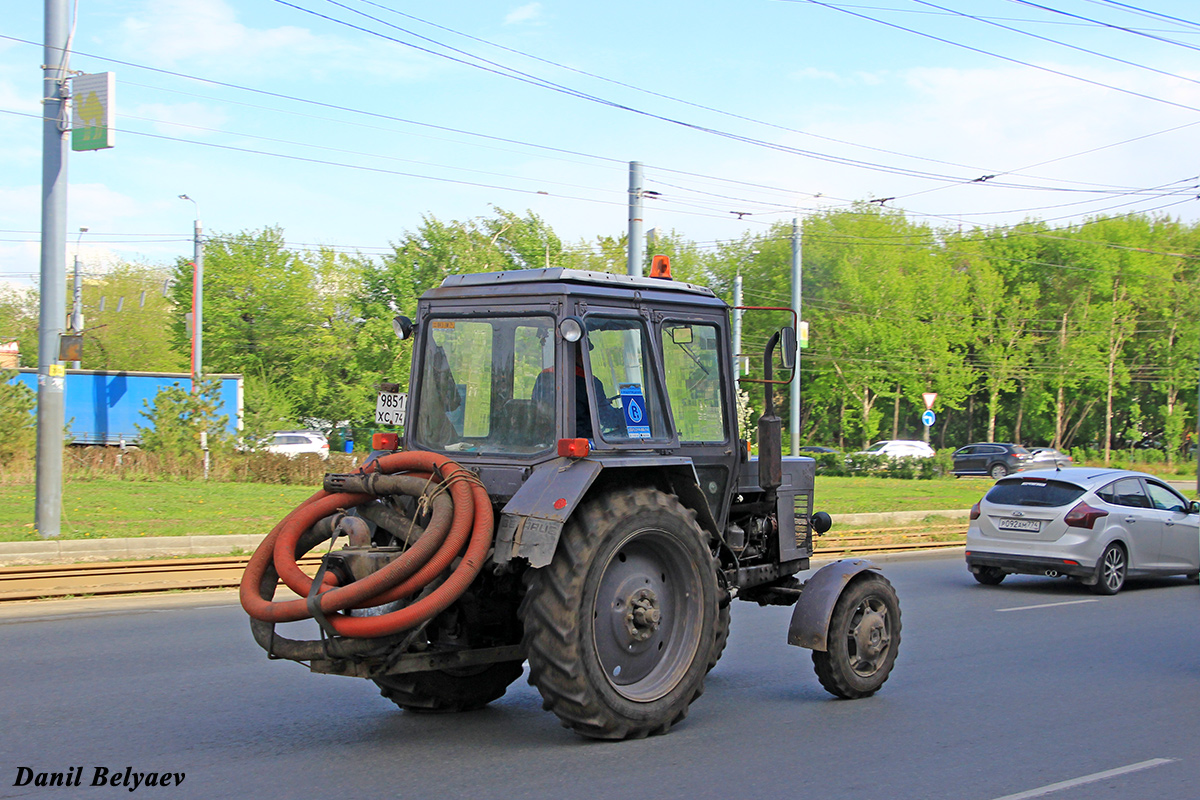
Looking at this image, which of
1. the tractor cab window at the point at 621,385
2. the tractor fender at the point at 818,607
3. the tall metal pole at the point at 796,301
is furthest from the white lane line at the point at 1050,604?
the tall metal pole at the point at 796,301

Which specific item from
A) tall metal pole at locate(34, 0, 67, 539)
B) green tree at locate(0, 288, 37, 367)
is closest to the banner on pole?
tall metal pole at locate(34, 0, 67, 539)

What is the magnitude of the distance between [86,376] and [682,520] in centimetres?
3421

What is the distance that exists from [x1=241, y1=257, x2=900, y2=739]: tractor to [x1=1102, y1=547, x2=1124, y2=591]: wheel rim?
7338 mm

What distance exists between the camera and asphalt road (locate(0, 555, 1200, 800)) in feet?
18.1

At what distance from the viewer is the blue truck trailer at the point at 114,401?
35.8 metres

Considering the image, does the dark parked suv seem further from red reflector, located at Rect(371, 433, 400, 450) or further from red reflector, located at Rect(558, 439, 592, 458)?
red reflector, located at Rect(558, 439, 592, 458)

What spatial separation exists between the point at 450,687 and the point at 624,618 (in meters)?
1.44

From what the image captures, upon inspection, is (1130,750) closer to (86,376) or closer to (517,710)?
(517,710)

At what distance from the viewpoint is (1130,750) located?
21.1ft

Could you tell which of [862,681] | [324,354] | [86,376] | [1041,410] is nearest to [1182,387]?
[1041,410]

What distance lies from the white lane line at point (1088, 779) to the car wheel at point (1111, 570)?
7.90 metres

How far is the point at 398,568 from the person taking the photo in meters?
5.64

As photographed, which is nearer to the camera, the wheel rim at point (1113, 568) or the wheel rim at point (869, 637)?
the wheel rim at point (869, 637)

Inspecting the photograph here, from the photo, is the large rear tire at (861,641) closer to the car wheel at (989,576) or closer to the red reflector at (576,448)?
the red reflector at (576,448)
